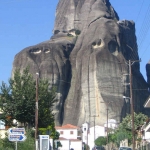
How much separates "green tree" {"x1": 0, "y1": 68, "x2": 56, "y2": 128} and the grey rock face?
7369 cm

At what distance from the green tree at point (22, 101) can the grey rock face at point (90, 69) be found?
73.7m

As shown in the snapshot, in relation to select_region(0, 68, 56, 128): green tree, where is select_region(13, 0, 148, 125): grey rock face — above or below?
above

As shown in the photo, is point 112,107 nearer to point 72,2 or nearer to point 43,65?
point 43,65

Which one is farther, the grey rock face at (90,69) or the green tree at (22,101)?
the grey rock face at (90,69)

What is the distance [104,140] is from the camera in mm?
89312

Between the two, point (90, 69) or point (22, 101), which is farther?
point (90, 69)

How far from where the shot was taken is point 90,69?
11819 centimetres

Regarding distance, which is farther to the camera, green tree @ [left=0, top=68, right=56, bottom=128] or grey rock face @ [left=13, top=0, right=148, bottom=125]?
grey rock face @ [left=13, top=0, right=148, bottom=125]

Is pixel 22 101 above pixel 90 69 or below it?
below

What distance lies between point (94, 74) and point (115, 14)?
45.9 m

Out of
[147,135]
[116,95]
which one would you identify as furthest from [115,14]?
[147,135]

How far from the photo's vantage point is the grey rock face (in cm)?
11475

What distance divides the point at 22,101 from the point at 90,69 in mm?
83162

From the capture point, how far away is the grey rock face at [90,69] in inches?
4518
